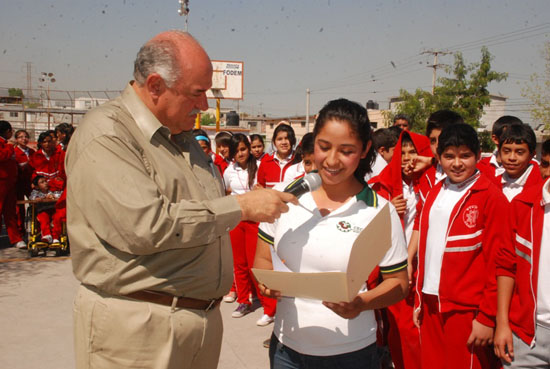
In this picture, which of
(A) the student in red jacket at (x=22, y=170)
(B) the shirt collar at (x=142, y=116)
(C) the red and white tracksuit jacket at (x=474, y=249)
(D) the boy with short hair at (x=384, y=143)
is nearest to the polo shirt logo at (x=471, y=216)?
(C) the red and white tracksuit jacket at (x=474, y=249)

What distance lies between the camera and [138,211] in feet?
5.56

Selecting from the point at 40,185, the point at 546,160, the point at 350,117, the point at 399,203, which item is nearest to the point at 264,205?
the point at 350,117

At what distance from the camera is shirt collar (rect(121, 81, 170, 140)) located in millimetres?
2033

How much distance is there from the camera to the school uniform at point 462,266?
263cm

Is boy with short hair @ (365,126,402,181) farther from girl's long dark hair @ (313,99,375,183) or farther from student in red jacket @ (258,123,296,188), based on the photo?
girl's long dark hair @ (313,99,375,183)

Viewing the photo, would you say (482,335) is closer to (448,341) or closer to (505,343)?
(505,343)

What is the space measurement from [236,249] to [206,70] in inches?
141

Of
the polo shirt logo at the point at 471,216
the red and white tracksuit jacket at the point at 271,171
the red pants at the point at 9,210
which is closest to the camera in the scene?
the polo shirt logo at the point at 471,216

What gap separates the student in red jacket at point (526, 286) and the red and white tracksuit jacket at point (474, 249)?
0.10m

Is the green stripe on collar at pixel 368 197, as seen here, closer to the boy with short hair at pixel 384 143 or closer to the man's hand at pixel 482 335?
the man's hand at pixel 482 335

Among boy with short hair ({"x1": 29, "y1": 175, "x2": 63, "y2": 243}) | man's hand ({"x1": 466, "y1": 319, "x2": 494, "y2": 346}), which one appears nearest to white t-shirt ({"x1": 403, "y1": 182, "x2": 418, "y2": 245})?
man's hand ({"x1": 466, "y1": 319, "x2": 494, "y2": 346})

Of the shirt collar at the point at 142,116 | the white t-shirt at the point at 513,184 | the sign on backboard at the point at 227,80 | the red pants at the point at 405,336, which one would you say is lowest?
the red pants at the point at 405,336

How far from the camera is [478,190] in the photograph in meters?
2.74

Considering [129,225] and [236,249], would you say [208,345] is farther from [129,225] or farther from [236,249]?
[236,249]
